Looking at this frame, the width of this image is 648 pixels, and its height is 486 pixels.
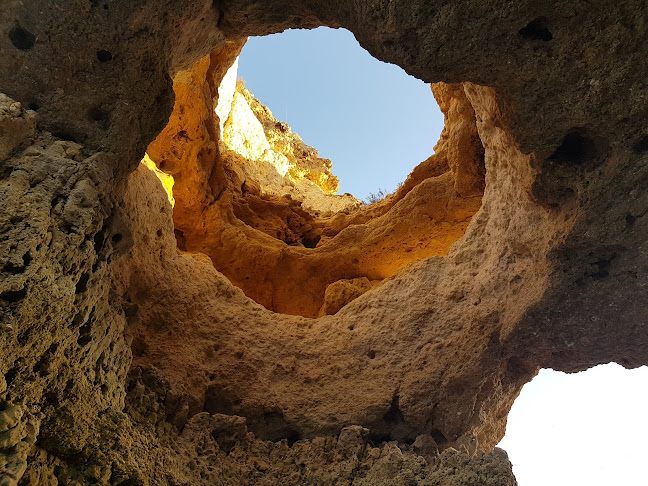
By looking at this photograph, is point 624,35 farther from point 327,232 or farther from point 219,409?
point 327,232

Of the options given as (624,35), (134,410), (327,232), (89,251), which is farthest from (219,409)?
(327,232)

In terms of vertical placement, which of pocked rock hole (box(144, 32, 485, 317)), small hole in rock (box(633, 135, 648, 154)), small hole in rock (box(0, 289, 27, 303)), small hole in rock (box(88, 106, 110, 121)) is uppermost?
pocked rock hole (box(144, 32, 485, 317))

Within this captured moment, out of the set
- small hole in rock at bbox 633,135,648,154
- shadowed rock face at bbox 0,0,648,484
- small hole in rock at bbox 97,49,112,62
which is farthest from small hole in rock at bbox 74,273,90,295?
small hole in rock at bbox 633,135,648,154

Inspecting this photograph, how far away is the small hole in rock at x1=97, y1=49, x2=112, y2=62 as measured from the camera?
3.87 m

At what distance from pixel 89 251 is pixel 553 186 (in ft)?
12.9

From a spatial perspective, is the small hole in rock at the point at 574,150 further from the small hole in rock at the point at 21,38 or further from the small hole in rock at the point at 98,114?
the small hole in rock at the point at 21,38

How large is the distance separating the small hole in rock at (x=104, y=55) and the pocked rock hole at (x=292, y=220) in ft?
11.0

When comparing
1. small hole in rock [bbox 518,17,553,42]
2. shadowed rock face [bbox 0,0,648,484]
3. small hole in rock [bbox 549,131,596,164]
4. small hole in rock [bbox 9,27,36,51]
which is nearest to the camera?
shadowed rock face [bbox 0,0,648,484]

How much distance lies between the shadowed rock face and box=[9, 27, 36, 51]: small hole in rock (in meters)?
0.06

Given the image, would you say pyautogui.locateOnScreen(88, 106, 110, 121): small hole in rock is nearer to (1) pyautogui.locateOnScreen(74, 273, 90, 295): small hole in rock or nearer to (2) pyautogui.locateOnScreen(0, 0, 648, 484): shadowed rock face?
(2) pyautogui.locateOnScreen(0, 0, 648, 484): shadowed rock face

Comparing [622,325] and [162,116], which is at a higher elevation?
[162,116]

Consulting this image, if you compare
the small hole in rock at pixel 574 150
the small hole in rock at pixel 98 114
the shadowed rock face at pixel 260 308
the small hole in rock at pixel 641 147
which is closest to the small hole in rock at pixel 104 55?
the shadowed rock face at pixel 260 308

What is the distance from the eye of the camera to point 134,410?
A: 4047 millimetres

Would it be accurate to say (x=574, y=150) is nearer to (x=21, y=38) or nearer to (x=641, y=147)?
(x=641, y=147)
